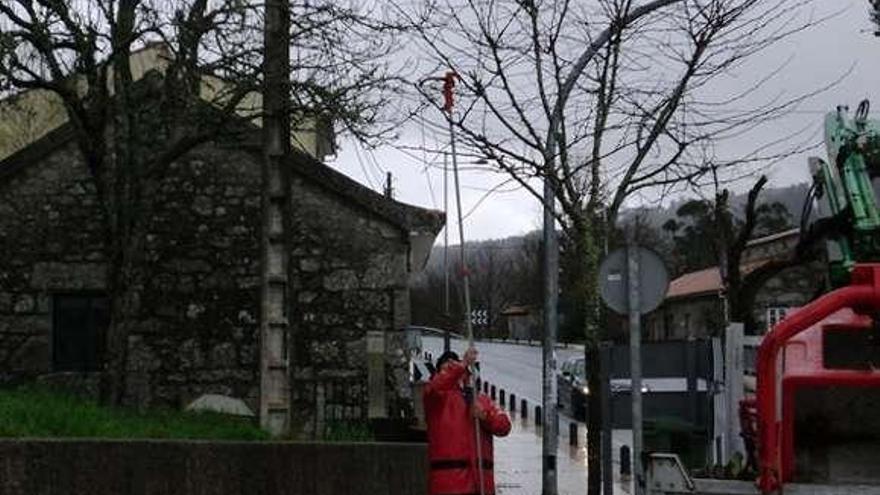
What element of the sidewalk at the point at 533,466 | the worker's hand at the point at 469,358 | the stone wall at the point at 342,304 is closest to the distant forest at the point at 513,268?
the sidewalk at the point at 533,466

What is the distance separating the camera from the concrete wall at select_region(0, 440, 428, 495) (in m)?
7.21

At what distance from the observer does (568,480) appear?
62.1 ft

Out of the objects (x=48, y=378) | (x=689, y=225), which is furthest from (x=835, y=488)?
(x=689, y=225)

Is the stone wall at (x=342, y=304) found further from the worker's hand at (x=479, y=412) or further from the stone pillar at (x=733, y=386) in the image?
the stone pillar at (x=733, y=386)

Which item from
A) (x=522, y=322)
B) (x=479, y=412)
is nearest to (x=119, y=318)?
(x=479, y=412)

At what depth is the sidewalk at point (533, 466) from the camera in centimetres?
1761

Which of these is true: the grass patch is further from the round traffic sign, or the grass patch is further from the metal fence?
the metal fence

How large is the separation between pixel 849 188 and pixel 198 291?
9.68m

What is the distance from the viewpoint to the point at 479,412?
926cm

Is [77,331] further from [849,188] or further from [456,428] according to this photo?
[849,188]

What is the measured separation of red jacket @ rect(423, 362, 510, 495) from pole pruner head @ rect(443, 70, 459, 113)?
12.3ft

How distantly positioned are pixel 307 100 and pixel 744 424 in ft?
20.4

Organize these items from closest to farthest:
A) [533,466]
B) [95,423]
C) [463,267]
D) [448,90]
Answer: [95,423], [463,267], [448,90], [533,466]

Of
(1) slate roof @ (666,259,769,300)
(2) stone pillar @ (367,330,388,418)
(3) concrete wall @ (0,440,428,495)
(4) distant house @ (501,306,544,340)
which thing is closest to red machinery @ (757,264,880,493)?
(3) concrete wall @ (0,440,428,495)
